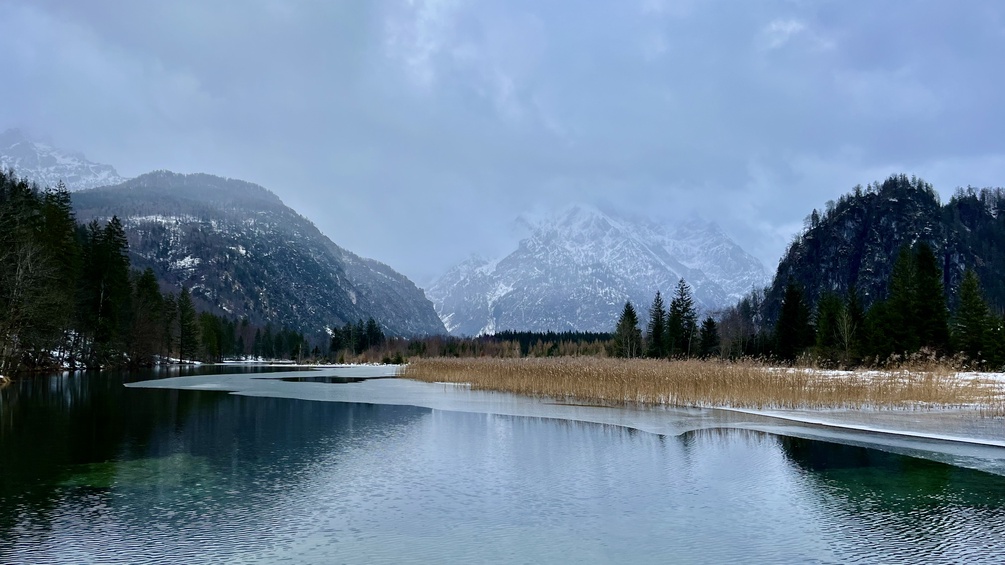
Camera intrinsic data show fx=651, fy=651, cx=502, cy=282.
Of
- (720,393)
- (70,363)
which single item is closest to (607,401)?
(720,393)

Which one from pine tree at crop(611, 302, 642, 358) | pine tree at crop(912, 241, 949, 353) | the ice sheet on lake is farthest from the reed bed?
pine tree at crop(611, 302, 642, 358)

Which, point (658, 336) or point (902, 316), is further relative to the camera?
point (658, 336)

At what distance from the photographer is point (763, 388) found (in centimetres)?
2705

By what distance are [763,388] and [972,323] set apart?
3565cm

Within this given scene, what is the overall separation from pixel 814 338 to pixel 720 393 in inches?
2202

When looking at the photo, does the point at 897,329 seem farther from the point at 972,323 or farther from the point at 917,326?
the point at 972,323

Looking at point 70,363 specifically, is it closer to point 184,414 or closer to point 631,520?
point 184,414

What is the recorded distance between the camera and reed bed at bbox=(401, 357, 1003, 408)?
2608 cm

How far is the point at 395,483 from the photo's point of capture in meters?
12.2

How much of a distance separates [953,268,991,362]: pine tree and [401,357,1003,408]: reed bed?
2533 cm

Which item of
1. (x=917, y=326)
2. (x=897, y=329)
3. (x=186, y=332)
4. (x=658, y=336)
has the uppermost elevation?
(x=917, y=326)

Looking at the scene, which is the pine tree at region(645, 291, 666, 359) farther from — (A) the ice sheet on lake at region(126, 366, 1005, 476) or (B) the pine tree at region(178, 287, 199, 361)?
(B) the pine tree at region(178, 287, 199, 361)

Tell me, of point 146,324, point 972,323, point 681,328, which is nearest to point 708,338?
point 681,328

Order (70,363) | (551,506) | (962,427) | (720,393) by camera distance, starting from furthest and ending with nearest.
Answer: (70,363), (720,393), (962,427), (551,506)
